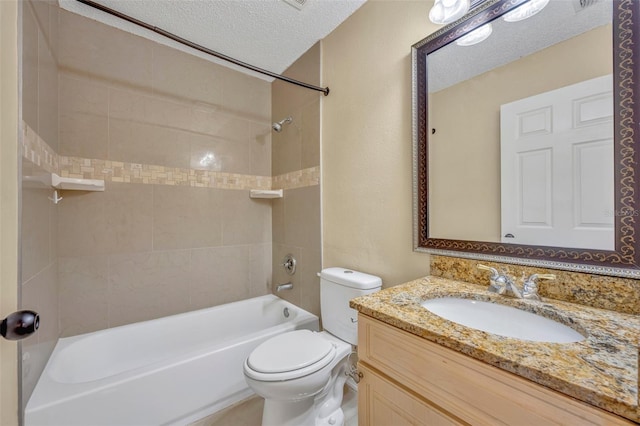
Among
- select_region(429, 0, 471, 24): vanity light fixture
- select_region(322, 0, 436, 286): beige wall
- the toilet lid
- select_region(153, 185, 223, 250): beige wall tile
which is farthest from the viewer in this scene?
select_region(153, 185, 223, 250): beige wall tile

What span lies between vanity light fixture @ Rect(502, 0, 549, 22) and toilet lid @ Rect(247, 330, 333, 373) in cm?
164

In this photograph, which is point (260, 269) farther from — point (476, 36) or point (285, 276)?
point (476, 36)

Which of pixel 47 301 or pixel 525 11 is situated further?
pixel 47 301

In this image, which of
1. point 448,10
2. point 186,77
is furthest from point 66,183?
point 448,10

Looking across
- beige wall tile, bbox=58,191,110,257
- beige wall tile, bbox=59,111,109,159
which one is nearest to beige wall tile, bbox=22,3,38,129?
beige wall tile, bbox=59,111,109,159

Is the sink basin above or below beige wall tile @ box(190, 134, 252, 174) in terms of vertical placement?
below

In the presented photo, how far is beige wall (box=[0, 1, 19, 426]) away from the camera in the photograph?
53cm

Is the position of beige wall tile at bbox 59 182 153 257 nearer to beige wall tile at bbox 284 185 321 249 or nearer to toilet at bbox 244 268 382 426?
beige wall tile at bbox 284 185 321 249

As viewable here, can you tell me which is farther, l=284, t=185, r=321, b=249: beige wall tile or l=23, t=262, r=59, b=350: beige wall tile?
l=284, t=185, r=321, b=249: beige wall tile

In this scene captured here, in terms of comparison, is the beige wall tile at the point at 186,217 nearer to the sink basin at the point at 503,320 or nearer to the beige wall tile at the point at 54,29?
the beige wall tile at the point at 54,29

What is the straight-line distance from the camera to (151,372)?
1.23 metres

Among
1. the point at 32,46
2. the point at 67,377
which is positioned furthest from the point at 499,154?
the point at 67,377

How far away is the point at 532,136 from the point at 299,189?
1.50m

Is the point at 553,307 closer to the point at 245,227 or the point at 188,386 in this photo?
the point at 188,386
